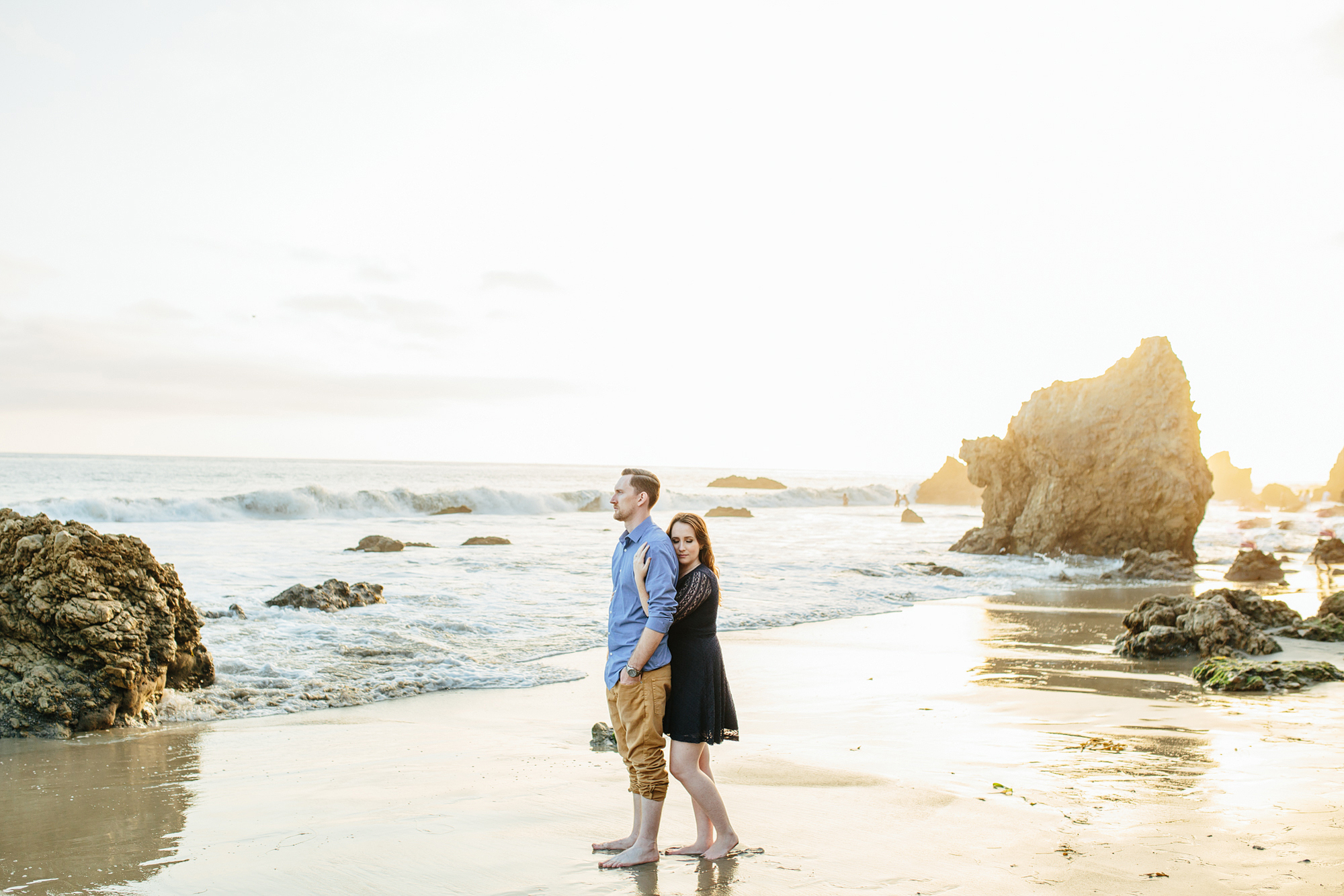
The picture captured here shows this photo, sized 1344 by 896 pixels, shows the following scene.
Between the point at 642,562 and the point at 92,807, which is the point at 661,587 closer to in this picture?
the point at 642,562

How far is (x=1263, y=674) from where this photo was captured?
7.63 m

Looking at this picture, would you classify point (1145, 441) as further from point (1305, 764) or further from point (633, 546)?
point (633, 546)

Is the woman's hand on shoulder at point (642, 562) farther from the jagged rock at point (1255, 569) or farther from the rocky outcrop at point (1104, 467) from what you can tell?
the rocky outcrop at point (1104, 467)

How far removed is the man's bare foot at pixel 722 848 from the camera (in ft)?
12.8

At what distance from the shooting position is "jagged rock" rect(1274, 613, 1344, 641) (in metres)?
9.71

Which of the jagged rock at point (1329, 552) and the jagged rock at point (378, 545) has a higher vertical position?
the jagged rock at point (1329, 552)

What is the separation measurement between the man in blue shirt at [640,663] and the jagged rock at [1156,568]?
17.6 m

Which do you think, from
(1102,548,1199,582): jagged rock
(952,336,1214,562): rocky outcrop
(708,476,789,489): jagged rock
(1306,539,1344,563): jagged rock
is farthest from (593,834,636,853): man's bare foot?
(708,476,789,489): jagged rock

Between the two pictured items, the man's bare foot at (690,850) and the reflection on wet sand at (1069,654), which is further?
the reflection on wet sand at (1069,654)

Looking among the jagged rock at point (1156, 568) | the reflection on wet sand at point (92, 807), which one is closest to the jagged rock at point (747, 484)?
the jagged rock at point (1156, 568)

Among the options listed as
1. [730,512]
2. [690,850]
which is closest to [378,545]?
[690,850]

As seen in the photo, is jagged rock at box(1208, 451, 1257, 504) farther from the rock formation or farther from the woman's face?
the woman's face

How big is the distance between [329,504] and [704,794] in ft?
132

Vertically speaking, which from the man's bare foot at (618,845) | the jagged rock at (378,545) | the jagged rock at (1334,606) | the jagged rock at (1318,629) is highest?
the jagged rock at (1334,606)
